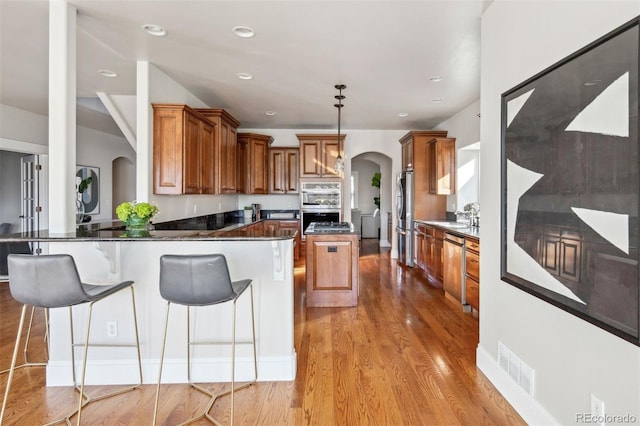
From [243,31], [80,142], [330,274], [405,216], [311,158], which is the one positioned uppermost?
[243,31]

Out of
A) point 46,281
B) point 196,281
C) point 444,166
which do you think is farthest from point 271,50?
point 444,166

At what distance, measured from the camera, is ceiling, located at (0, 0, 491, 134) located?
8.57ft

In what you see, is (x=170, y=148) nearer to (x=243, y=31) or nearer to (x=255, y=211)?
(x=243, y=31)

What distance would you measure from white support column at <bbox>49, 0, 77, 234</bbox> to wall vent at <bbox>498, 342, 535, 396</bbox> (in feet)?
9.95

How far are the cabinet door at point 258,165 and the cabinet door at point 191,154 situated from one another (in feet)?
8.13

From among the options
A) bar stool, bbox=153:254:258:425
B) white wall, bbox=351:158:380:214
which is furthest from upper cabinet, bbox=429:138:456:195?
white wall, bbox=351:158:380:214

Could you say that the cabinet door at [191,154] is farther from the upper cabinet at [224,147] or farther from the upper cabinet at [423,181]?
the upper cabinet at [423,181]

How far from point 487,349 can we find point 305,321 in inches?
67.3

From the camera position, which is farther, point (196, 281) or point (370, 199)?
point (370, 199)

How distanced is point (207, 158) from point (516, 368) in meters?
3.81

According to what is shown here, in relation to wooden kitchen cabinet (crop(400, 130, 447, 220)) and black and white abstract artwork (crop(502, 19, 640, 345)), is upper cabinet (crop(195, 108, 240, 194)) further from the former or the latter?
black and white abstract artwork (crop(502, 19, 640, 345))

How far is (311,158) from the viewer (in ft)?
21.3

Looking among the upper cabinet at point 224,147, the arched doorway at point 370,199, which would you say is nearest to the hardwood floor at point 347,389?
the upper cabinet at point 224,147

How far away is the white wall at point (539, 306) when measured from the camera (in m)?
1.43
